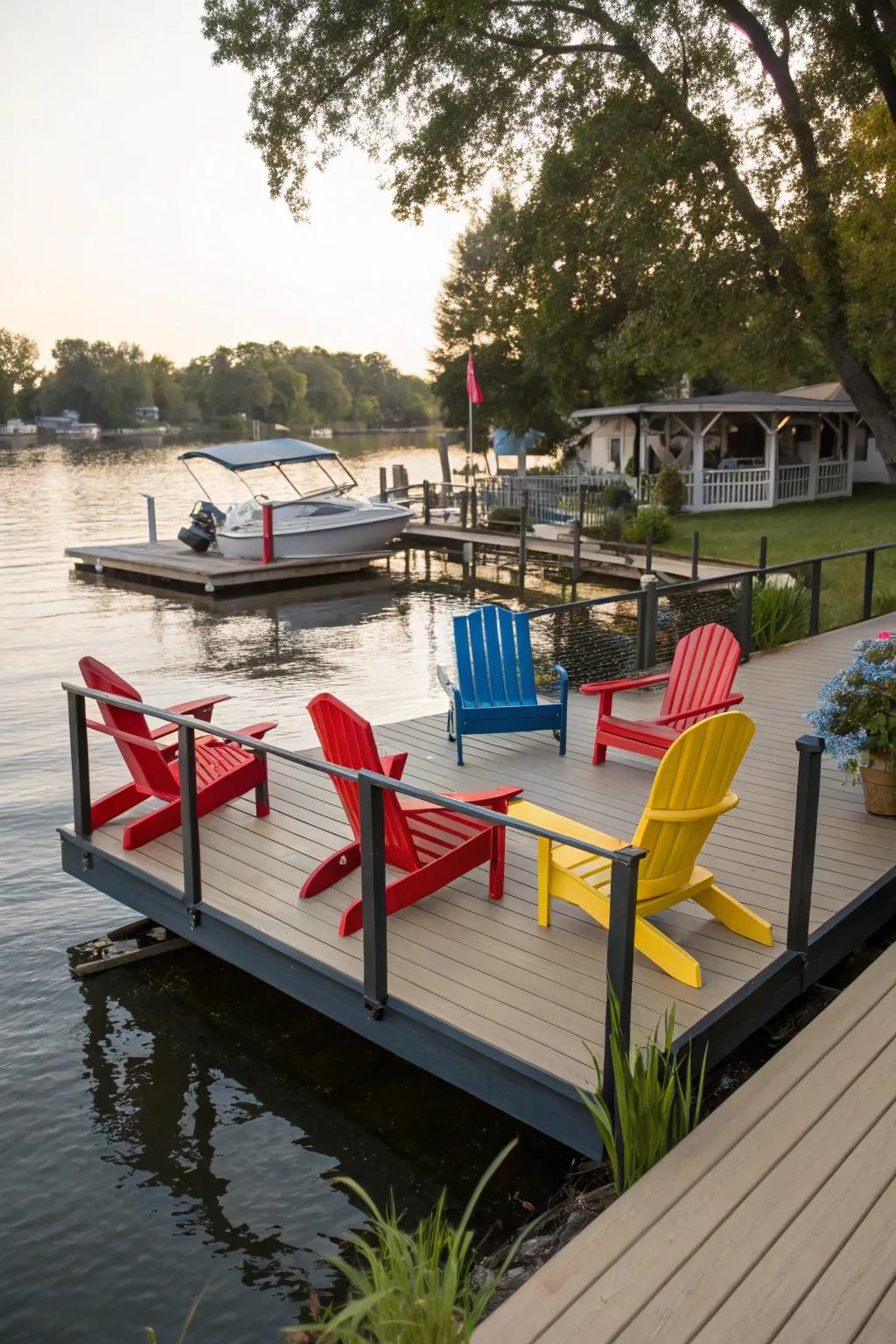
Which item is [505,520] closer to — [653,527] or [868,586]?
[653,527]

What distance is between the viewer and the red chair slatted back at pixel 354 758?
4.91 metres

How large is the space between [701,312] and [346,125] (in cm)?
507

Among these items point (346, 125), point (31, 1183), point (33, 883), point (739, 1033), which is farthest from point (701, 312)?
point (31, 1183)

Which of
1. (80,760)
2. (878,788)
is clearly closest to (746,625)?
(878,788)

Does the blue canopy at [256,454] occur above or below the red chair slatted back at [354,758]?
above

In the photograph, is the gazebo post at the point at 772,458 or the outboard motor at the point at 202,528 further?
the gazebo post at the point at 772,458

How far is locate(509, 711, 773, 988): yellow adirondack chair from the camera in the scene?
4.36 m

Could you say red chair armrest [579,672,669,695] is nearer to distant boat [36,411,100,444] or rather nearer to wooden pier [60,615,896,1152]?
wooden pier [60,615,896,1152]

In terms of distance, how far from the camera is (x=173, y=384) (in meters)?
138

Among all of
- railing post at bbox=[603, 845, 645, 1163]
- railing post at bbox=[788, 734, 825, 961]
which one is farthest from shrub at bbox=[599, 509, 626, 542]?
railing post at bbox=[603, 845, 645, 1163]

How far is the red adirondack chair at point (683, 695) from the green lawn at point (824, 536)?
7.44m

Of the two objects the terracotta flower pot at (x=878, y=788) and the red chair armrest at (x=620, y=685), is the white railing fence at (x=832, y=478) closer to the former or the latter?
the red chair armrest at (x=620, y=685)

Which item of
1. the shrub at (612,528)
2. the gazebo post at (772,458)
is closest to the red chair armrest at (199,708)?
the shrub at (612,528)

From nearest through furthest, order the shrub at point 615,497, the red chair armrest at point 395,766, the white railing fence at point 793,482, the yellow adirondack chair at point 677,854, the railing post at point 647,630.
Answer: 1. the yellow adirondack chair at point 677,854
2. the red chair armrest at point 395,766
3. the railing post at point 647,630
4. the shrub at point 615,497
5. the white railing fence at point 793,482
